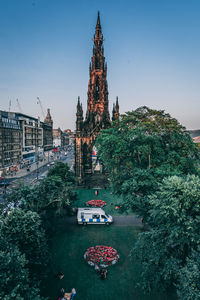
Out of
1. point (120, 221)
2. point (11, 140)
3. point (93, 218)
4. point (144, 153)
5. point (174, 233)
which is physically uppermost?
point (11, 140)

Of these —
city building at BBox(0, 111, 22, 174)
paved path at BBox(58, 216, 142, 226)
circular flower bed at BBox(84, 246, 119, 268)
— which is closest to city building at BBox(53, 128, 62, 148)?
city building at BBox(0, 111, 22, 174)

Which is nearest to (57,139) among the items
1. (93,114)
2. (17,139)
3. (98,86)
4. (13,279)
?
(17,139)

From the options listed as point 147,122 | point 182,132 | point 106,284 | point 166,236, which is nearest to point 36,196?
point 106,284

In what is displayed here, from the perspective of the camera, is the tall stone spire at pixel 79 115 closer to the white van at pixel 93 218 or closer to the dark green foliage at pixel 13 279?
the white van at pixel 93 218

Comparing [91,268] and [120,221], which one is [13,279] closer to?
[91,268]

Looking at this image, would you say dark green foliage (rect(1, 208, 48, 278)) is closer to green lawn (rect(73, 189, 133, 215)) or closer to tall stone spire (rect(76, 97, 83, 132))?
green lawn (rect(73, 189, 133, 215))

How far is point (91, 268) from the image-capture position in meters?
15.4

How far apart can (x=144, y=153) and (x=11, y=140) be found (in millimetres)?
53176

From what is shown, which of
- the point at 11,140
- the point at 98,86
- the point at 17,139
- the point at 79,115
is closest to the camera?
the point at 79,115

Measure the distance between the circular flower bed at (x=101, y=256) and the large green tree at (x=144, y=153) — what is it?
460cm

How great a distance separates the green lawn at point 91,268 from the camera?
1298 centimetres

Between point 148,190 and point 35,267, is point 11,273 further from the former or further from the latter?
point 148,190

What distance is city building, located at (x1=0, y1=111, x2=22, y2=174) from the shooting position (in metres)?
54.5

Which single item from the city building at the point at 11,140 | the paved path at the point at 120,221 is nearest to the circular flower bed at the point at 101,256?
the paved path at the point at 120,221
